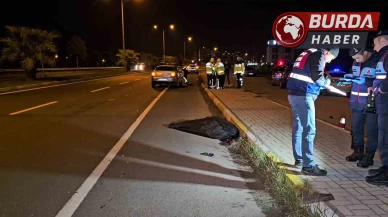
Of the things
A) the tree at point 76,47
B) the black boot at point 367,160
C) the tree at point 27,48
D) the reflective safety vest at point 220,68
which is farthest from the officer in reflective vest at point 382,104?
the tree at point 76,47

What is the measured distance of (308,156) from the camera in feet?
17.5

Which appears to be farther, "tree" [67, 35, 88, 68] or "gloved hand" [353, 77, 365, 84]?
"tree" [67, 35, 88, 68]

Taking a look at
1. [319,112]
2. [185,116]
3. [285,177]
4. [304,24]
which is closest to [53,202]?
[285,177]

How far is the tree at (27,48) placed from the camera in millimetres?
28312

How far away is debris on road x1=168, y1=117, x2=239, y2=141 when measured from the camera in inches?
332

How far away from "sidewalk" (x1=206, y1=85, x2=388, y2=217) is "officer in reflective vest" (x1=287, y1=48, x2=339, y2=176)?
0.28m

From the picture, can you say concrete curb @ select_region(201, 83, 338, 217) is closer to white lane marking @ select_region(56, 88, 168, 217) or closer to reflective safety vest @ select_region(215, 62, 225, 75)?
white lane marking @ select_region(56, 88, 168, 217)

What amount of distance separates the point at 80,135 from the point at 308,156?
18.0 feet

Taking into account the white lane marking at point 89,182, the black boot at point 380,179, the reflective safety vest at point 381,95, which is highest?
the reflective safety vest at point 381,95

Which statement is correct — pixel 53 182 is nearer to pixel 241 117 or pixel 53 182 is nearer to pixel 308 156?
pixel 308 156

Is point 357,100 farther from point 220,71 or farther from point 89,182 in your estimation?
point 220,71

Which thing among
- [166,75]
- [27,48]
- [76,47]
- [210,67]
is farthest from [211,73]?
[76,47]

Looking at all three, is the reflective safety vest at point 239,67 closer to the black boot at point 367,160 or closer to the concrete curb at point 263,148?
the concrete curb at point 263,148

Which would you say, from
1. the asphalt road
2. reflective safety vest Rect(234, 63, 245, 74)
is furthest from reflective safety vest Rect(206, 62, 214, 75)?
the asphalt road
